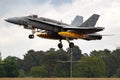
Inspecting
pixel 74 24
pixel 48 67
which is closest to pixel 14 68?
pixel 48 67

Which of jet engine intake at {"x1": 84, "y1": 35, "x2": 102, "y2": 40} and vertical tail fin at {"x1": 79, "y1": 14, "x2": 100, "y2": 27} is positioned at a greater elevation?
vertical tail fin at {"x1": 79, "y1": 14, "x2": 100, "y2": 27}

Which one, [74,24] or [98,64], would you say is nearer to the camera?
[74,24]

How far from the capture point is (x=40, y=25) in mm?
84875

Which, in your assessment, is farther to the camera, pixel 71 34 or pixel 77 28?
pixel 77 28

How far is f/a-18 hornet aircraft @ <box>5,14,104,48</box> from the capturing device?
84.3 m

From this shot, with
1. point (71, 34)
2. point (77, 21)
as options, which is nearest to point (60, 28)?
point (71, 34)

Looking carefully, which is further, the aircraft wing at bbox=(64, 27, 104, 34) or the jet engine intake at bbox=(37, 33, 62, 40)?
the jet engine intake at bbox=(37, 33, 62, 40)

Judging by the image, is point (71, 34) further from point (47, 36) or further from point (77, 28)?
point (47, 36)

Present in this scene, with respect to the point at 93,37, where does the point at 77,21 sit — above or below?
above

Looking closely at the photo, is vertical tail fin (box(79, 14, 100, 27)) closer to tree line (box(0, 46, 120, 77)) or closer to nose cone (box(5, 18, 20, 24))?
nose cone (box(5, 18, 20, 24))

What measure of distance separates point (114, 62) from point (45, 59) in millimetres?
22609

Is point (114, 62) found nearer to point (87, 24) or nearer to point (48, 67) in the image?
point (48, 67)

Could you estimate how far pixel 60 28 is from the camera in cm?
8681

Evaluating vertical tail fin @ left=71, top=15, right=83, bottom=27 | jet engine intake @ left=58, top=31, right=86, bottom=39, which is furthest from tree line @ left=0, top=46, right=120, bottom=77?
jet engine intake @ left=58, top=31, right=86, bottom=39
